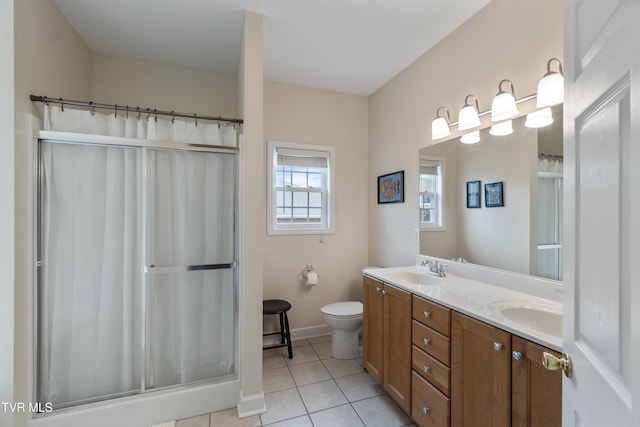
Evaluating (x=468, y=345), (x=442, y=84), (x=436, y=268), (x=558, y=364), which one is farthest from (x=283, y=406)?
(x=442, y=84)

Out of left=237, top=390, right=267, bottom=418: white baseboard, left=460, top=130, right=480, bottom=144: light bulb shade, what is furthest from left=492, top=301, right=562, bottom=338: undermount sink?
left=237, top=390, right=267, bottom=418: white baseboard

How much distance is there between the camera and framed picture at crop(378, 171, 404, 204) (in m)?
2.70

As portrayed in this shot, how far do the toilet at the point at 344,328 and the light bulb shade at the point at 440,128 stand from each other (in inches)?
65.7

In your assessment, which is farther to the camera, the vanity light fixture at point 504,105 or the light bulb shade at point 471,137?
the light bulb shade at point 471,137

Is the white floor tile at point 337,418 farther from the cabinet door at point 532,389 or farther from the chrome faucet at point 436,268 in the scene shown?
the chrome faucet at point 436,268

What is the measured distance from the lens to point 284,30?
7.01 feet

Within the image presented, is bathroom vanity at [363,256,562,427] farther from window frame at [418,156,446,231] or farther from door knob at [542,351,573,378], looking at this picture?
window frame at [418,156,446,231]

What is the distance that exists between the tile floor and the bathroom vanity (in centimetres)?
15

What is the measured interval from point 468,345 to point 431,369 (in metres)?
0.33

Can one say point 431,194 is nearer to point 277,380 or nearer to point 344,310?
point 344,310

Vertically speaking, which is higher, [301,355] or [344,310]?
[344,310]

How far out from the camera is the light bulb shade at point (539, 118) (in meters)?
1.51

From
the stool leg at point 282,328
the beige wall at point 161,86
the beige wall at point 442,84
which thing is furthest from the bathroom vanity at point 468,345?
the beige wall at point 161,86

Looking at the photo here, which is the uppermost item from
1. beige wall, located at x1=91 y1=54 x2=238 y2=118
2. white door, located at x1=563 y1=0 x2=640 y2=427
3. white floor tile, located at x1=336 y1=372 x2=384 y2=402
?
beige wall, located at x1=91 y1=54 x2=238 y2=118
